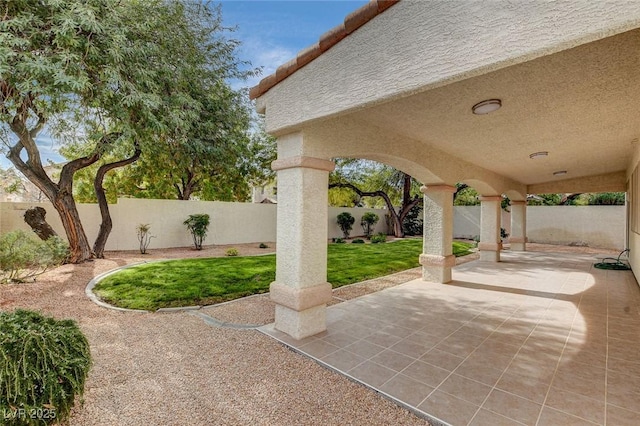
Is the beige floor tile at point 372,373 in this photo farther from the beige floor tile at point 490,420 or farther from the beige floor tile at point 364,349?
the beige floor tile at point 490,420

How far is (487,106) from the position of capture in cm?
379

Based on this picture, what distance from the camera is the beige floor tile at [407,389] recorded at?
9.61ft

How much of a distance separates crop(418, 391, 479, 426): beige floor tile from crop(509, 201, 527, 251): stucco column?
13.3m

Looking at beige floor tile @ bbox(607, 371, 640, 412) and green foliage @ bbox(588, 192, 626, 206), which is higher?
green foliage @ bbox(588, 192, 626, 206)

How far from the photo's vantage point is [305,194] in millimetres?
4121

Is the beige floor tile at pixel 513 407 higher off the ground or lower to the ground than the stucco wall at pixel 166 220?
lower

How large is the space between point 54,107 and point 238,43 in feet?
20.4

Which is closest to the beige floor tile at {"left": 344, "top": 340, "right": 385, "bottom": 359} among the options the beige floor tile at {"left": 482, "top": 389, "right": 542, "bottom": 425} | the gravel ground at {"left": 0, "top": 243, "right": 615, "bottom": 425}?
the gravel ground at {"left": 0, "top": 243, "right": 615, "bottom": 425}

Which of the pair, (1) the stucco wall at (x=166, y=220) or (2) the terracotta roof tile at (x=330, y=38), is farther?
(1) the stucco wall at (x=166, y=220)

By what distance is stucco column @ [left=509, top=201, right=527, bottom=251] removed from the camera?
13.8 m

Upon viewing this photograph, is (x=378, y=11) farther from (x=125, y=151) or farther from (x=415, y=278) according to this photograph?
(x=125, y=151)

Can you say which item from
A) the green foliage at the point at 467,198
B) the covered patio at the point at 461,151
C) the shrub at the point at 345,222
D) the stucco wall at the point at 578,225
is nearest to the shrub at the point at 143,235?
the covered patio at the point at 461,151

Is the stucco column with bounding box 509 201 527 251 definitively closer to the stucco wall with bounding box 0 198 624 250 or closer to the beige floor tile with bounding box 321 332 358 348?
the stucco wall with bounding box 0 198 624 250

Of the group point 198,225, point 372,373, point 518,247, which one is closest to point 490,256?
point 518,247
